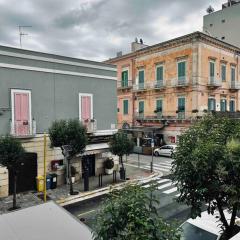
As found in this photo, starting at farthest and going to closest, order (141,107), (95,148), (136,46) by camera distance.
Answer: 1. (136,46)
2. (141,107)
3. (95,148)

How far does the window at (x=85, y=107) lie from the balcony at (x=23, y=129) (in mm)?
3454

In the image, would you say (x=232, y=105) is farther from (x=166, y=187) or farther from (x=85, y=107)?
(x=85, y=107)

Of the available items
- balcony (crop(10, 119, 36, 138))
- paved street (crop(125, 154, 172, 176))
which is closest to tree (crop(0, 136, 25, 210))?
balcony (crop(10, 119, 36, 138))

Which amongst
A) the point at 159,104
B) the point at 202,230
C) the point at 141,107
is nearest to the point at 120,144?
the point at 202,230

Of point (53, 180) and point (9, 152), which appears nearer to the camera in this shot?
point (9, 152)

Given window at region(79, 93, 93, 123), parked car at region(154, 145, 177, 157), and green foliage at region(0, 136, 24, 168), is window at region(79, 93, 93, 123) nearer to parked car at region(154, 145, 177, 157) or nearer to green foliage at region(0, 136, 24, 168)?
green foliage at region(0, 136, 24, 168)

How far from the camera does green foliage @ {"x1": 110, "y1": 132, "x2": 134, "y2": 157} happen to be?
51.2 feet

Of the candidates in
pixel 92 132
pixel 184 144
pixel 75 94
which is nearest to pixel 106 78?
pixel 75 94

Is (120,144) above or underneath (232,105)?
underneath

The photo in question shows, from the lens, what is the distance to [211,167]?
5.29m

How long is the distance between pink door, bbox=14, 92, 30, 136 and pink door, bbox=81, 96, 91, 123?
3824 millimetres

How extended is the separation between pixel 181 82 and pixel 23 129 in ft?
63.0

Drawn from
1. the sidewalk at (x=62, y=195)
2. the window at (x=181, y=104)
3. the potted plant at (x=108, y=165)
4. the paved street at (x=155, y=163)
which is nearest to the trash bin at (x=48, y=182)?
the sidewalk at (x=62, y=195)

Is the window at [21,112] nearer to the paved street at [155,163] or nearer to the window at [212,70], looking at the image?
the paved street at [155,163]
